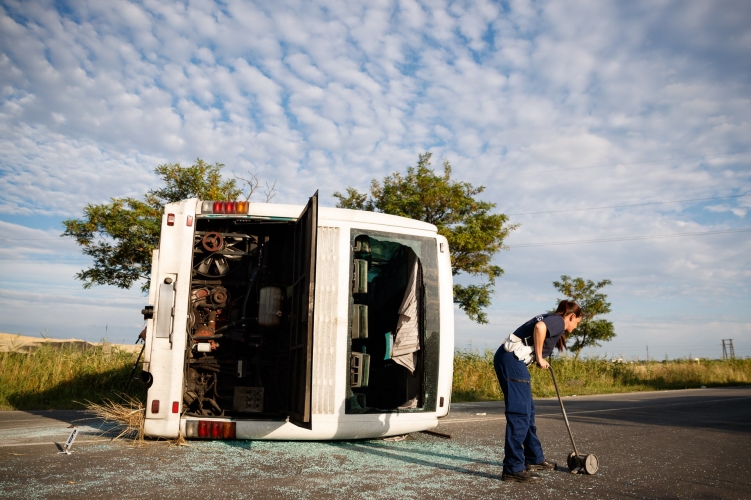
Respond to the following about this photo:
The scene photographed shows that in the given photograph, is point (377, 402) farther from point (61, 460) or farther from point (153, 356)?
point (61, 460)

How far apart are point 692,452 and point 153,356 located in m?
5.58

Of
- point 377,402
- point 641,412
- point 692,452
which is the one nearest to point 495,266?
point 641,412

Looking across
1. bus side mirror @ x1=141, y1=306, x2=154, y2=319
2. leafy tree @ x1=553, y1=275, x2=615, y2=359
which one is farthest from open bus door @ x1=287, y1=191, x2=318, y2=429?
leafy tree @ x1=553, y1=275, x2=615, y2=359

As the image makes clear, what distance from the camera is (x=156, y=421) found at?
5.37 meters

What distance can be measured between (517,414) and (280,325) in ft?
9.02

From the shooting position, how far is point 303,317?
205 inches

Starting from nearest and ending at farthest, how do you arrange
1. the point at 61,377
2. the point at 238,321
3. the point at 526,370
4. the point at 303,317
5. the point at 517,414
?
the point at 517,414 → the point at 526,370 → the point at 303,317 → the point at 238,321 → the point at 61,377

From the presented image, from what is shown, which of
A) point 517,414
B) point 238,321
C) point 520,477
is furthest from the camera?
point 238,321

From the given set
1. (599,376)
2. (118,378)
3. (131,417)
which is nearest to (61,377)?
(118,378)

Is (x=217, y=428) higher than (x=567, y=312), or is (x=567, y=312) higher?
(x=567, y=312)

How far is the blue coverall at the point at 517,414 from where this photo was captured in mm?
4559

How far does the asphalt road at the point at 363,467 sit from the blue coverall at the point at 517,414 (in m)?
0.21

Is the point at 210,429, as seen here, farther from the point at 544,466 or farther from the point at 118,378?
the point at 118,378

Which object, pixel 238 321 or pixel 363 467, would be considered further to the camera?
A: pixel 238 321
